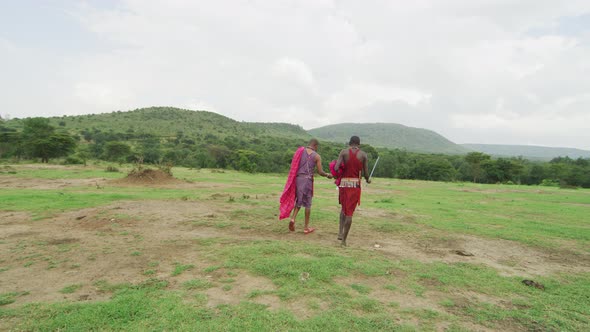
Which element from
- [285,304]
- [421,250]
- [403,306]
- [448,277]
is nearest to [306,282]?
[285,304]

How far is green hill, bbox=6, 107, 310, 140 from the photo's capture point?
73.7m

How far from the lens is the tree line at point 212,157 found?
4106 centimetres

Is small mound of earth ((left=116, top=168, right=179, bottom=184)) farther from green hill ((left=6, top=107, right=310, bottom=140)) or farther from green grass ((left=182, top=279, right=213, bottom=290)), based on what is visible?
green hill ((left=6, top=107, right=310, bottom=140))

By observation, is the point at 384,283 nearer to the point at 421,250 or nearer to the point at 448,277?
the point at 448,277

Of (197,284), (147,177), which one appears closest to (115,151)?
(147,177)

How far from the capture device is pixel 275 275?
452cm

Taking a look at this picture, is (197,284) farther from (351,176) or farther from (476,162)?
(476,162)

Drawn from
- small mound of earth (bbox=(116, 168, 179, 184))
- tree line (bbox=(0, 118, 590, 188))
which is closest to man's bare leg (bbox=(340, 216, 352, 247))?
small mound of earth (bbox=(116, 168, 179, 184))

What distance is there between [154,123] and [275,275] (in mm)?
89515

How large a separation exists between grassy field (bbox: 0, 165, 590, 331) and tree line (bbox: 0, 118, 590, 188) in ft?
128

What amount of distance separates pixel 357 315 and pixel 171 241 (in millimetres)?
4273

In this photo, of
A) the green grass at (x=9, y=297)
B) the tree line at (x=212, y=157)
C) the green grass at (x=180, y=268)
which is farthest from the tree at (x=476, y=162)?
the green grass at (x=9, y=297)

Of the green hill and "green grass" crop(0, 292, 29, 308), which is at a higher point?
the green hill

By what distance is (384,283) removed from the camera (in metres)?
4.48
